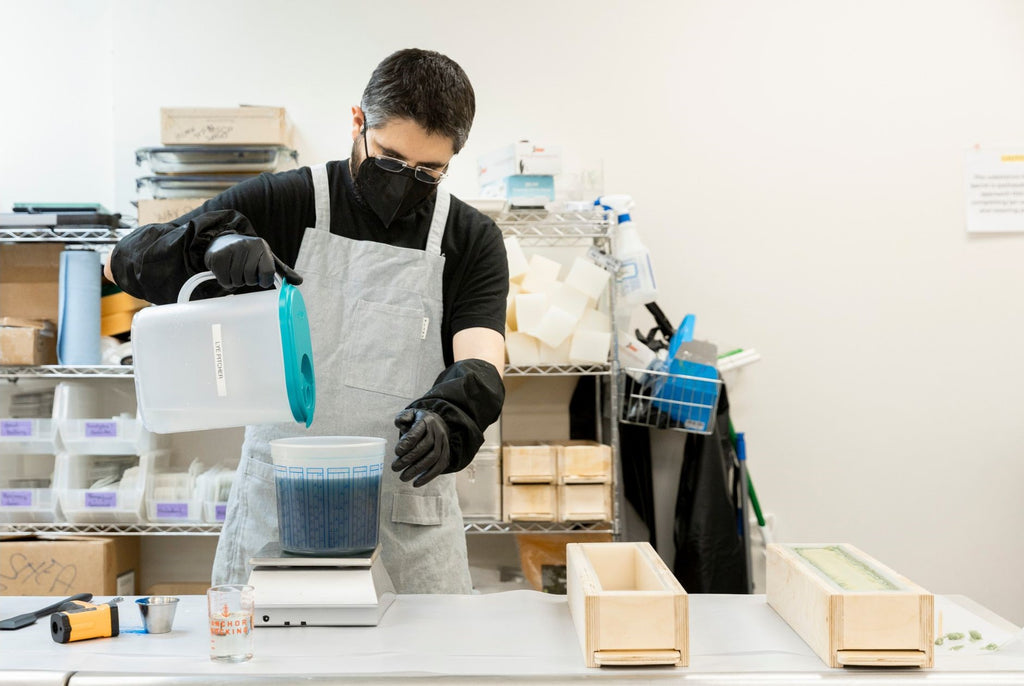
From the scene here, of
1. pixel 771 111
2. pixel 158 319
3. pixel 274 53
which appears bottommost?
pixel 158 319

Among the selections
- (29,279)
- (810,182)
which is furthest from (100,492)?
(810,182)

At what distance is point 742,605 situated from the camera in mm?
1494

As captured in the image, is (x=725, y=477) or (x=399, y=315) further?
(x=725, y=477)

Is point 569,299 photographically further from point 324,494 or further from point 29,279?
point 29,279

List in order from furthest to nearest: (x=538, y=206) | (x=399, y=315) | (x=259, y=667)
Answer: (x=538, y=206) → (x=399, y=315) → (x=259, y=667)

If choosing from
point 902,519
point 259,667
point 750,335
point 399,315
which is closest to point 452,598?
point 259,667

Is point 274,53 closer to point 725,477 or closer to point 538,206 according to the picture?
point 538,206

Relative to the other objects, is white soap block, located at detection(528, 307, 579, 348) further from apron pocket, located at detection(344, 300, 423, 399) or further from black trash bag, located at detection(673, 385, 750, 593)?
apron pocket, located at detection(344, 300, 423, 399)

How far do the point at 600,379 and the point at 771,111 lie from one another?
1268 millimetres

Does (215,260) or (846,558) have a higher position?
(215,260)

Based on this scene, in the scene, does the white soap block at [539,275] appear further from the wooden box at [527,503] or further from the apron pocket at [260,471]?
the apron pocket at [260,471]

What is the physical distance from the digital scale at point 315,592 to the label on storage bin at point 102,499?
66.3 inches

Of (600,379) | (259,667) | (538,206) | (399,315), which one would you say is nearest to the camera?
(259,667)

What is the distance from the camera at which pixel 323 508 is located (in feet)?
4.58
